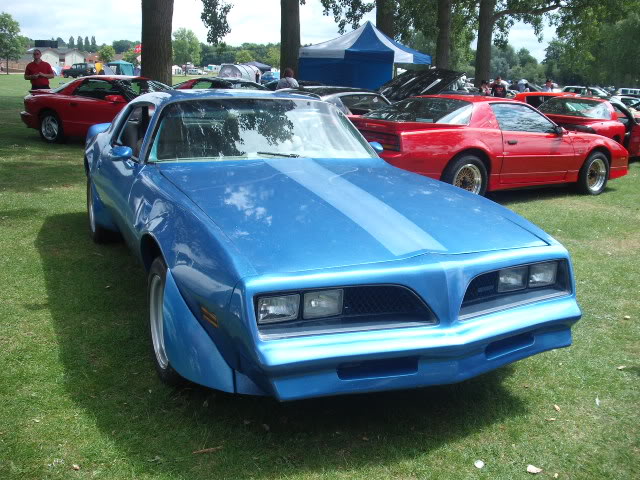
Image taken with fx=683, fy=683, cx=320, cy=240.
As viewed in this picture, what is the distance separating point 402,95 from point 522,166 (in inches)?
275

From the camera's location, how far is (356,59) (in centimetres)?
1961

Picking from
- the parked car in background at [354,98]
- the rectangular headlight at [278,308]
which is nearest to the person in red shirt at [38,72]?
the parked car in background at [354,98]

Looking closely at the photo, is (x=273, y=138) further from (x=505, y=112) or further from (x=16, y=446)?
(x=505, y=112)

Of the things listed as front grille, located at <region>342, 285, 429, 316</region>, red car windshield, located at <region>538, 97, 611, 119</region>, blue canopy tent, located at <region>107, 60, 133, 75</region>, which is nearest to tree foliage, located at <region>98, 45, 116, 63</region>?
blue canopy tent, located at <region>107, 60, 133, 75</region>

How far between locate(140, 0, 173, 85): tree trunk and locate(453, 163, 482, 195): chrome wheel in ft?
26.6

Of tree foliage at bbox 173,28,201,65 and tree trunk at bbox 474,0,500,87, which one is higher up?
tree foliage at bbox 173,28,201,65

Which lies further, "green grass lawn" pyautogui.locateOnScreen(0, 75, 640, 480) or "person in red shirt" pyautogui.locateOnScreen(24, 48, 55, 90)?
"person in red shirt" pyautogui.locateOnScreen(24, 48, 55, 90)

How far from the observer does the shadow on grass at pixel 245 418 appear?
2.85 meters

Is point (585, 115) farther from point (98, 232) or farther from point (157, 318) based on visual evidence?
point (157, 318)

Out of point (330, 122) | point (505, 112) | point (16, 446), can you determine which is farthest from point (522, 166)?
point (16, 446)

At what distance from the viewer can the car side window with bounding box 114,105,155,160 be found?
4.99m

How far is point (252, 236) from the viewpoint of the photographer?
300 centimetres

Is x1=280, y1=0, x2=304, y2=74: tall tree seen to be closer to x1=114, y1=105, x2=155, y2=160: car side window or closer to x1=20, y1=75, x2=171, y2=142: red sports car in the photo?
x1=20, y1=75, x2=171, y2=142: red sports car

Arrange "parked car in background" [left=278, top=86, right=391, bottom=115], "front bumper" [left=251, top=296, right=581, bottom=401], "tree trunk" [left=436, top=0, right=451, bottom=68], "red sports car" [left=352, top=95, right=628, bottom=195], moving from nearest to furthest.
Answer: "front bumper" [left=251, top=296, right=581, bottom=401] → "red sports car" [left=352, top=95, right=628, bottom=195] → "parked car in background" [left=278, top=86, right=391, bottom=115] → "tree trunk" [left=436, top=0, right=451, bottom=68]
